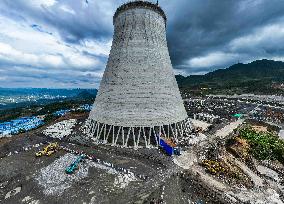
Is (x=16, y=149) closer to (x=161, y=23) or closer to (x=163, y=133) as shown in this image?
(x=163, y=133)

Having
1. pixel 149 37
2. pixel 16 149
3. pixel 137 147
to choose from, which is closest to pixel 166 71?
pixel 149 37

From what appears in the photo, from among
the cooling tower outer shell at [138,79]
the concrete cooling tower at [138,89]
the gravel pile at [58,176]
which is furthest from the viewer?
the cooling tower outer shell at [138,79]

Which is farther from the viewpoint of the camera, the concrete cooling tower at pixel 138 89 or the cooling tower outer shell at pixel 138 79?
the cooling tower outer shell at pixel 138 79

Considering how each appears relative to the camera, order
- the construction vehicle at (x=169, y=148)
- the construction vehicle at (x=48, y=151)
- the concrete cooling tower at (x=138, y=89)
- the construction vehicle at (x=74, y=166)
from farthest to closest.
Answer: the concrete cooling tower at (x=138, y=89) → the construction vehicle at (x=48, y=151) → the construction vehicle at (x=169, y=148) → the construction vehicle at (x=74, y=166)

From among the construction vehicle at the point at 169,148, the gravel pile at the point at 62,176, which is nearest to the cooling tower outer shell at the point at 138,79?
the construction vehicle at the point at 169,148

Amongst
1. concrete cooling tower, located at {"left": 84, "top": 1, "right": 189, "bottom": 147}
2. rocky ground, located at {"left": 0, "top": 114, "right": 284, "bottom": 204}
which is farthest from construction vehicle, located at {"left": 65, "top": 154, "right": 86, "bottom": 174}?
concrete cooling tower, located at {"left": 84, "top": 1, "right": 189, "bottom": 147}

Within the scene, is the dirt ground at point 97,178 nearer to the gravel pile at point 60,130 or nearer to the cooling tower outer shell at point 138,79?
the cooling tower outer shell at point 138,79

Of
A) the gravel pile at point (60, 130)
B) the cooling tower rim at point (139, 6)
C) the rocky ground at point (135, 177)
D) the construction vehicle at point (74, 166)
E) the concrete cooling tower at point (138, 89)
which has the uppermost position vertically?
the cooling tower rim at point (139, 6)
